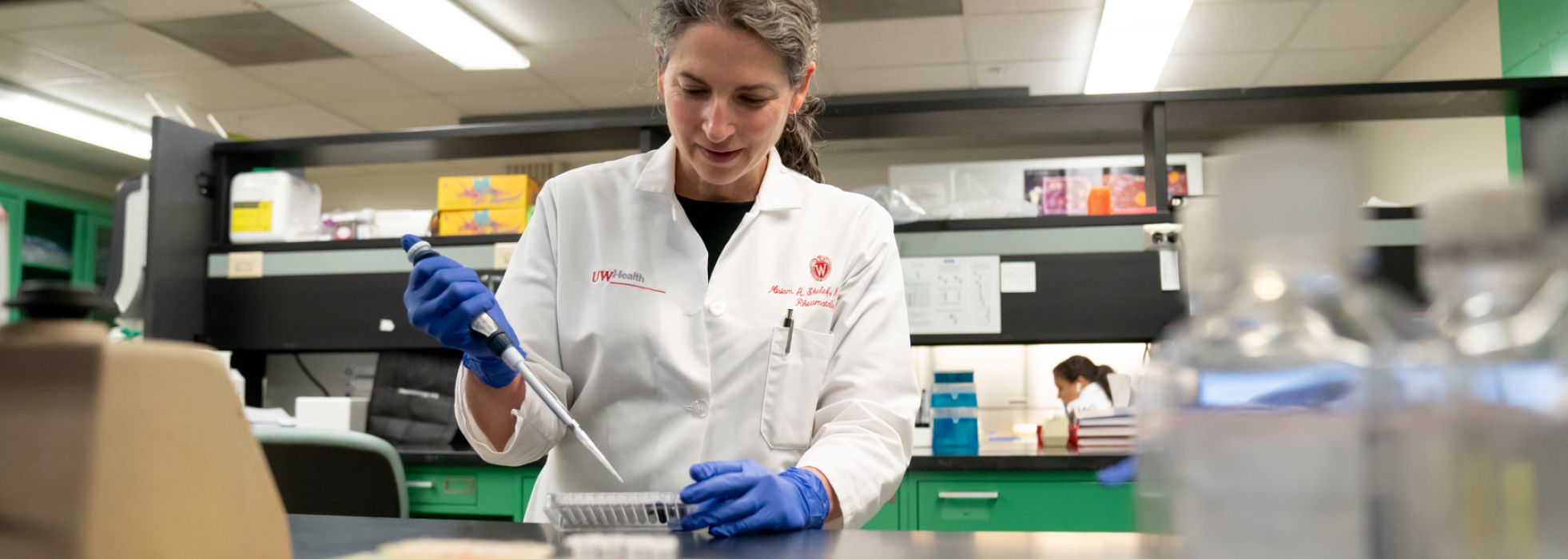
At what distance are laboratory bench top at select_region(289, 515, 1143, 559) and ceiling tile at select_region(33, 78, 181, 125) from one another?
5419 mm

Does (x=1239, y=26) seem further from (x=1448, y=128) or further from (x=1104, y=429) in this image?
(x=1104, y=429)

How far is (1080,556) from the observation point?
0.74m

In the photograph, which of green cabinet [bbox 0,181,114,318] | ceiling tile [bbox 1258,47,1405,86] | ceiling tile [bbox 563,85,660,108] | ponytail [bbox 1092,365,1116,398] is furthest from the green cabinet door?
green cabinet [bbox 0,181,114,318]

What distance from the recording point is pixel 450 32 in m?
4.20

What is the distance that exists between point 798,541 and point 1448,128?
15.0 ft

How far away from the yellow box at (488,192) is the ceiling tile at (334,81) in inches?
78.8

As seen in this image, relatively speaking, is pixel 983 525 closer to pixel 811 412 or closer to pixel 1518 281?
pixel 811 412

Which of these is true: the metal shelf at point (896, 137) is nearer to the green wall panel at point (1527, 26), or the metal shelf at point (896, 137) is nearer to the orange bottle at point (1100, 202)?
the orange bottle at point (1100, 202)

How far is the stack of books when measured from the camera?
2.61m

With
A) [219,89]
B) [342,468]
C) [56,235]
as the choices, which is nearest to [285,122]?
[219,89]

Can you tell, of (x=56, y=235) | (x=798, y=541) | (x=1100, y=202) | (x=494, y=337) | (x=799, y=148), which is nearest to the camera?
(x=798, y=541)

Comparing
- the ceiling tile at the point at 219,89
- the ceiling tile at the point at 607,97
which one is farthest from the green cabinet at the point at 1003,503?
the ceiling tile at the point at 219,89

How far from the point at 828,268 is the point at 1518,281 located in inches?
39.7

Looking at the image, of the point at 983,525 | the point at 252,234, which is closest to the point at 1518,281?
the point at 983,525
